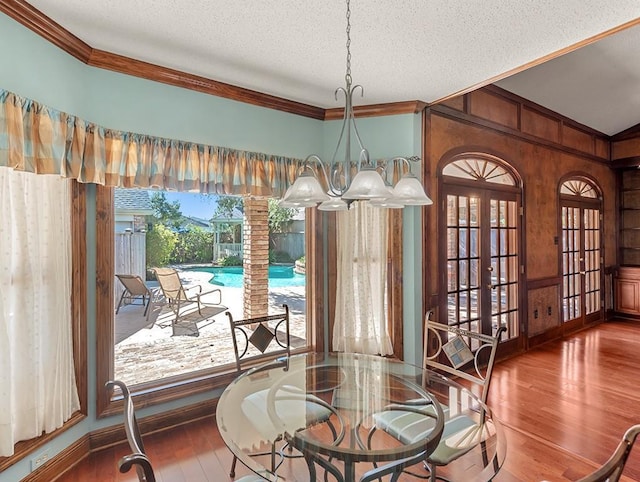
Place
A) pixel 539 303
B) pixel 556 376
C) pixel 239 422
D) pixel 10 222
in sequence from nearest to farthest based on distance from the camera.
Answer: pixel 239 422 → pixel 10 222 → pixel 556 376 → pixel 539 303

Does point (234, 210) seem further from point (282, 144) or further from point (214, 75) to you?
point (214, 75)

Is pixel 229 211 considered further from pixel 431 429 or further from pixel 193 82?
pixel 431 429

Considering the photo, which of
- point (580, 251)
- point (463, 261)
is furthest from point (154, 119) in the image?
point (580, 251)

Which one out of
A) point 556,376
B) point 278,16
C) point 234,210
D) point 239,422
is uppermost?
point 278,16

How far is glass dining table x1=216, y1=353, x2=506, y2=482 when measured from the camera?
1.36 metres

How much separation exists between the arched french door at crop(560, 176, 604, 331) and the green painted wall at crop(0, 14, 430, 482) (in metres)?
3.15

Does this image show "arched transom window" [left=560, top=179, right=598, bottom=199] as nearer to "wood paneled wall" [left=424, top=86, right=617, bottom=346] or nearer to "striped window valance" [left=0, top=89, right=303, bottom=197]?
"wood paneled wall" [left=424, top=86, right=617, bottom=346]

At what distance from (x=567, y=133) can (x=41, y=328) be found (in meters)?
6.26

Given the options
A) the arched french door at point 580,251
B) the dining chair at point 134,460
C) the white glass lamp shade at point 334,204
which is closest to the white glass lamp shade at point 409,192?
the white glass lamp shade at point 334,204

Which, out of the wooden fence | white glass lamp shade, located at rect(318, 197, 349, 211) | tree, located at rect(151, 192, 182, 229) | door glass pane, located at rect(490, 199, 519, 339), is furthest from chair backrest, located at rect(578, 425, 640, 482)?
door glass pane, located at rect(490, 199, 519, 339)

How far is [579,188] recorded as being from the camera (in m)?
5.22

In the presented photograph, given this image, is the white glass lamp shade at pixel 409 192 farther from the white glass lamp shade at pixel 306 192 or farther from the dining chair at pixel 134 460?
the dining chair at pixel 134 460

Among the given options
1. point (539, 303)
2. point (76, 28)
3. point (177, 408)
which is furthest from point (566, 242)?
point (76, 28)

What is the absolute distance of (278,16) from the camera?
1954 millimetres
